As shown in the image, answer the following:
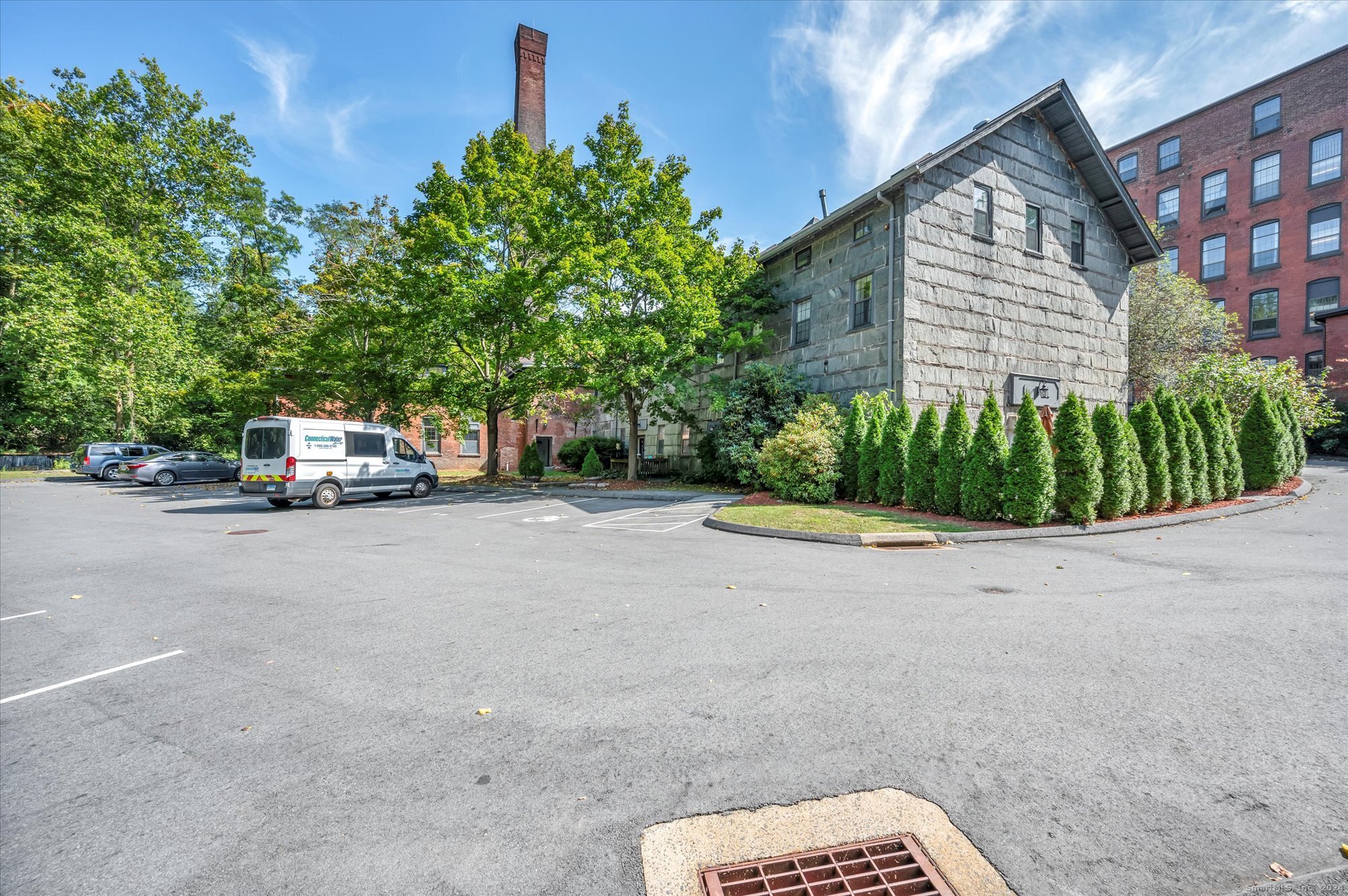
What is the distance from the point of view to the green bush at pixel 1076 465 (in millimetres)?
9742

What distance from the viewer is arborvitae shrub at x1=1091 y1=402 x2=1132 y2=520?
1010 centimetres

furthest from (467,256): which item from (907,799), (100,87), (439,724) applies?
(100,87)

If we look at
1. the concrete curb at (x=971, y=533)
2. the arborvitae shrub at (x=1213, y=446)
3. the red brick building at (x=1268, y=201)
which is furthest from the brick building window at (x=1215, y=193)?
the concrete curb at (x=971, y=533)

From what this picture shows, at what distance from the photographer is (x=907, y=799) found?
2.36 metres

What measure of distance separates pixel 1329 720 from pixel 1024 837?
2.34 m

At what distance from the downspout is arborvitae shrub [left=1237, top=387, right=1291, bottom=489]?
819 cm

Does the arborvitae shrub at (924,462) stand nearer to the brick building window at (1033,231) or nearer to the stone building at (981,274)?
the stone building at (981,274)

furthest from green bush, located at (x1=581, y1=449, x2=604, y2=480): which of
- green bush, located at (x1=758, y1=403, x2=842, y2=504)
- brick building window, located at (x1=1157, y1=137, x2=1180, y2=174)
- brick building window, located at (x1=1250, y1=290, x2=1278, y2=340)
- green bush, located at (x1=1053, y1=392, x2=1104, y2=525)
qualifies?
brick building window, located at (x1=1157, y1=137, x2=1180, y2=174)

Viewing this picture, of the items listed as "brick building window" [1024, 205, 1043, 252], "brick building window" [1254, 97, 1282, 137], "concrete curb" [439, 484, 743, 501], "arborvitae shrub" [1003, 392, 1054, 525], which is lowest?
"concrete curb" [439, 484, 743, 501]

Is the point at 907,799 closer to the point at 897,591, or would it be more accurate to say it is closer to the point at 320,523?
Answer: the point at 897,591

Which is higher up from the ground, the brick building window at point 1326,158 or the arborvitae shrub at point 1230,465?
the brick building window at point 1326,158

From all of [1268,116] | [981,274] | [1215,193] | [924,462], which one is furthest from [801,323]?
[1268,116]

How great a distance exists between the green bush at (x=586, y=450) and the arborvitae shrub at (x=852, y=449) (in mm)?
15895

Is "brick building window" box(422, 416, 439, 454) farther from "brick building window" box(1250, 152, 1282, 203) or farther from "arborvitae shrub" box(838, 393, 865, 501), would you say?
"brick building window" box(1250, 152, 1282, 203)
